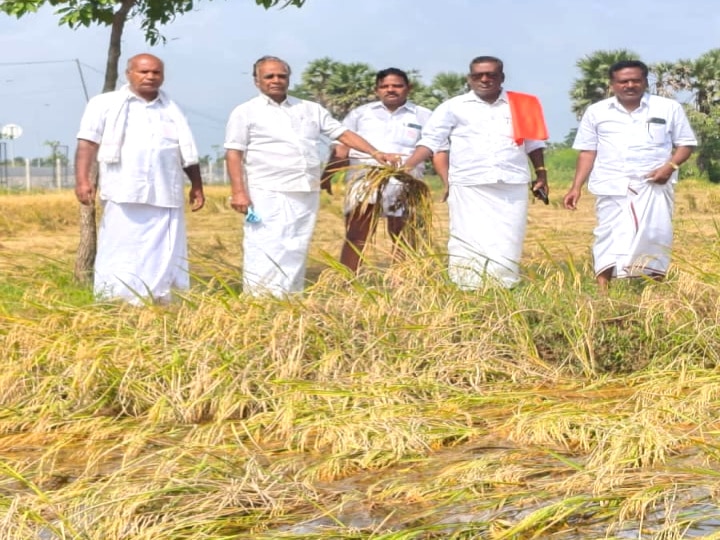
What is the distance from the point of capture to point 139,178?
693 cm

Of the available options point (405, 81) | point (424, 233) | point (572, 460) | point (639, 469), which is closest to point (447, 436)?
point (572, 460)

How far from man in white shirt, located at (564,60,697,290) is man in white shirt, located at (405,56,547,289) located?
13.3 inches

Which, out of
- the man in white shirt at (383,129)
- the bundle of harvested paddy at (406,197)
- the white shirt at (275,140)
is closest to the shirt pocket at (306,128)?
the white shirt at (275,140)

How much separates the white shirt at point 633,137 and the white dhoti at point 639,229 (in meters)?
0.08

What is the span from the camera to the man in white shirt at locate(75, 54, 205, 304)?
6.87m

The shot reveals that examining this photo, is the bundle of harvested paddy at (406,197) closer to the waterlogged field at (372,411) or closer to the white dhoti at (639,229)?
the waterlogged field at (372,411)

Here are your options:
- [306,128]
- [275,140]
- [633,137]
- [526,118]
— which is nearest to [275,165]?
[275,140]

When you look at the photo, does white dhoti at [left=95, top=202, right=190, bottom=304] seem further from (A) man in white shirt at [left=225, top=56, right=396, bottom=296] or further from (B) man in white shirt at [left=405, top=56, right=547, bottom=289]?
(B) man in white shirt at [left=405, top=56, right=547, bottom=289]

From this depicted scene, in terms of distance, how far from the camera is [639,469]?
376 cm

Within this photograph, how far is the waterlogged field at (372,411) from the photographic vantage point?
344 centimetres

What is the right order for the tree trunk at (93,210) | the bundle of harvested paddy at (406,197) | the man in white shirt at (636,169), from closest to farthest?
1. the bundle of harvested paddy at (406,197)
2. the man in white shirt at (636,169)
3. the tree trunk at (93,210)

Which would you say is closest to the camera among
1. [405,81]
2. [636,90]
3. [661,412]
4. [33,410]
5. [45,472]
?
[45,472]

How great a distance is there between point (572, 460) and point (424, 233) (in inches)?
112

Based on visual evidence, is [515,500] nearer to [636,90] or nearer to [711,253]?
[711,253]
